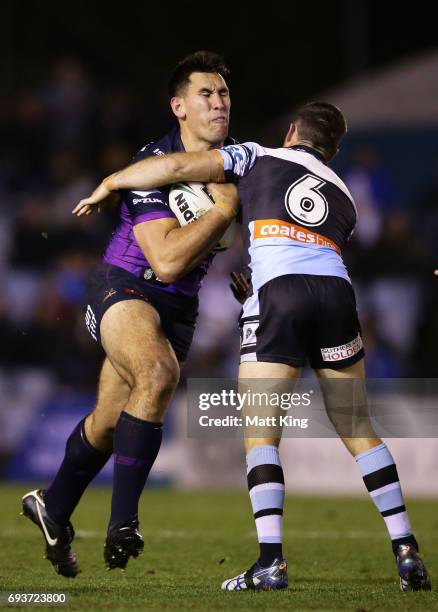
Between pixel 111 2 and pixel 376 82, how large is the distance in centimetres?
524

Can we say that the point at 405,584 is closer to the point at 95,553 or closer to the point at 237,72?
the point at 95,553

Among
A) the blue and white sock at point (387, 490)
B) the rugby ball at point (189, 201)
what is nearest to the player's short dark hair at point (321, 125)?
the rugby ball at point (189, 201)

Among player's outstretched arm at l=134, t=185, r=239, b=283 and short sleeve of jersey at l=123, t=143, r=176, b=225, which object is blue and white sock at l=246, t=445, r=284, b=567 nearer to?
player's outstretched arm at l=134, t=185, r=239, b=283

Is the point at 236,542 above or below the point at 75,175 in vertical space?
below

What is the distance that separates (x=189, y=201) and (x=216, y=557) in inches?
97.9

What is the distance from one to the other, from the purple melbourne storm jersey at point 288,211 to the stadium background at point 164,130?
694 cm

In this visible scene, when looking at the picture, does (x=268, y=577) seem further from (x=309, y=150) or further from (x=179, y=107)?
(x=179, y=107)

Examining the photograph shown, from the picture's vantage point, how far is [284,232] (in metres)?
6.01

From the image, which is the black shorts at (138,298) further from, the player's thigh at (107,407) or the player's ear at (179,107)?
the player's ear at (179,107)

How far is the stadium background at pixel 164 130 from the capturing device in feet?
45.7

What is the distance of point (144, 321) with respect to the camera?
6.29 meters

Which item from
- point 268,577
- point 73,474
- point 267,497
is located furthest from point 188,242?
point 268,577

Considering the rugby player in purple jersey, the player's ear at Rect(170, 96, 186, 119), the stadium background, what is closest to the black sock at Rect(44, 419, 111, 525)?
the rugby player in purple jersey

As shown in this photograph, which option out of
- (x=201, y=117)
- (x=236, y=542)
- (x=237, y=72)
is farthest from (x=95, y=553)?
(x=237, y=72)
